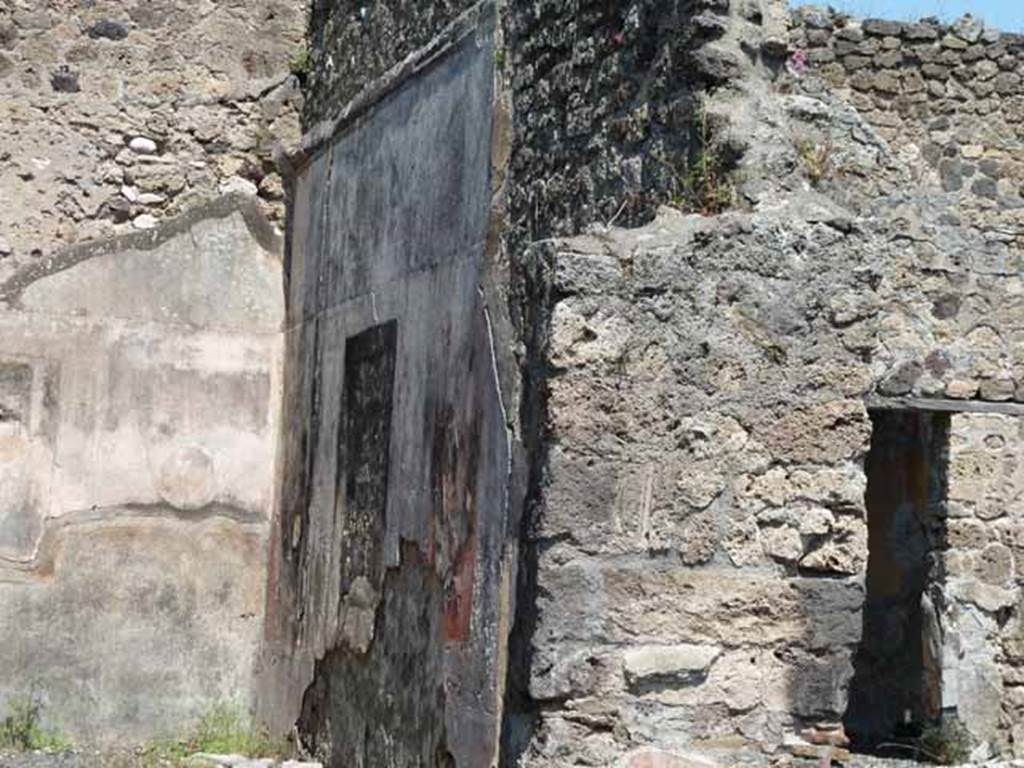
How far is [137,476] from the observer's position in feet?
25.2

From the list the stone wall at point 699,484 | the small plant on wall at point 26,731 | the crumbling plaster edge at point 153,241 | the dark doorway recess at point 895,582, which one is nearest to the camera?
the stone wall at point 699,484

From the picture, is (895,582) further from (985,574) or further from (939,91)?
(939,91)

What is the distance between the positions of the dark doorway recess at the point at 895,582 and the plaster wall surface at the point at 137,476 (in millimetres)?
2980

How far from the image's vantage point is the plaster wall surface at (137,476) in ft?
24.6

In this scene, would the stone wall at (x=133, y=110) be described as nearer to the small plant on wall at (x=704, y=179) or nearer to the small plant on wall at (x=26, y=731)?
the small plant on wall at (x=26, y=731)

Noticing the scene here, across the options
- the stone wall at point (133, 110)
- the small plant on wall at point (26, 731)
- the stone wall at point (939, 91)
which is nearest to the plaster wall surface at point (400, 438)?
the stone wall at point (133, 110)

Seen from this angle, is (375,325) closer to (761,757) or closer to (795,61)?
(795,61)

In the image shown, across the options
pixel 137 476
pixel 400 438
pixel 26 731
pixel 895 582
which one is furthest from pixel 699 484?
pixel 895 582

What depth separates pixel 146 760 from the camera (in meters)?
7.24

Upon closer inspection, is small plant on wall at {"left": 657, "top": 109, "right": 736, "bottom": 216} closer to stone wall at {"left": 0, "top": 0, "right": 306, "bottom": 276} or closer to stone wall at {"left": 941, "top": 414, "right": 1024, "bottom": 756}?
stone wall at {"left": 0, "top": 0, "right": 306, "bottom": 276}

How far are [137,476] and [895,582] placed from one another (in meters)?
3.89

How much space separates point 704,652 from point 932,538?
483cm

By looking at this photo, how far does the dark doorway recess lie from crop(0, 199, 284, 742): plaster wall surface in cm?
298

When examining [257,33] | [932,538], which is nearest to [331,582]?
[257,33]
